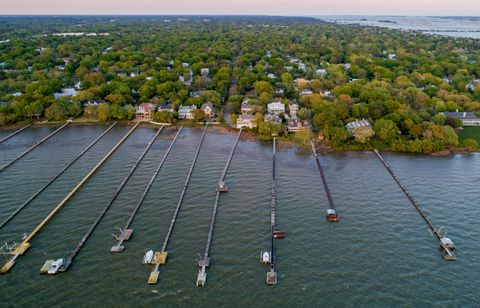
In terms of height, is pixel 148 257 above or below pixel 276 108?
below

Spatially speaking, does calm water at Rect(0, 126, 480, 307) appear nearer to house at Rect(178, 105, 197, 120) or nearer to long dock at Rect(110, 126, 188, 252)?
long dock at Rect(110, 126, 188, 252)

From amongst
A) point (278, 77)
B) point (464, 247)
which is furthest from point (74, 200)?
point (278, 77)

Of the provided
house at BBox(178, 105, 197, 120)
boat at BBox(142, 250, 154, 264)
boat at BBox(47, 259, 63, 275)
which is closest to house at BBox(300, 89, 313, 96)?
house at BBox(178, 105, 197, 120)

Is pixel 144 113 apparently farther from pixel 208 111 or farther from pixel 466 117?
pixel 466 117

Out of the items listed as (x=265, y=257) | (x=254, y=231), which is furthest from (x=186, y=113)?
(x=265, y=257)

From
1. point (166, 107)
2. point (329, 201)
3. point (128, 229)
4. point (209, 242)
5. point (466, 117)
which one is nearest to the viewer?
point (209, 242)

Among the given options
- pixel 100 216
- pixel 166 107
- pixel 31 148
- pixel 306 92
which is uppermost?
pixel 306 92
